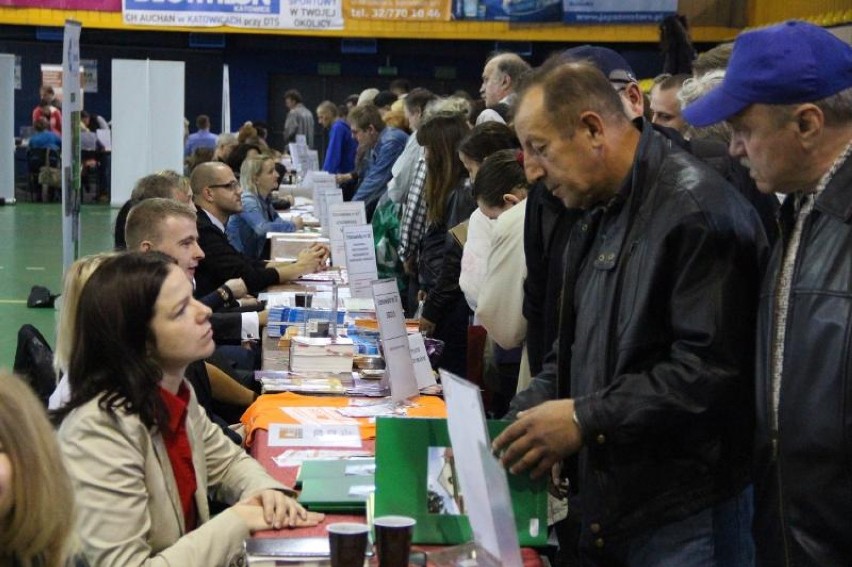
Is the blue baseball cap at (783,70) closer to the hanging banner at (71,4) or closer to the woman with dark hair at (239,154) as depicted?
the woman with dark hair at (239,154)

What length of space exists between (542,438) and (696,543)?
0.33 meters

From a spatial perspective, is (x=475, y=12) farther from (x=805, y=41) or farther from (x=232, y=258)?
(x=805, y=41)

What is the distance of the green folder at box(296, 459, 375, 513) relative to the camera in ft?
8.51

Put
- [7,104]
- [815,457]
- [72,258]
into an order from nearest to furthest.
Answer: [815,457]
[72,258]
[7,104]

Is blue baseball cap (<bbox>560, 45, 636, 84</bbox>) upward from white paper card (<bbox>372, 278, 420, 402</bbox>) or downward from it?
upward

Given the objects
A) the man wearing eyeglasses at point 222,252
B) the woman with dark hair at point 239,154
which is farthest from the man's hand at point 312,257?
the woman with dark hair at point 239,154

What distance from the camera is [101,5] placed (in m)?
20.8

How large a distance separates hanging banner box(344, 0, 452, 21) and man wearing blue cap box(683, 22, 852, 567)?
61.9 ft

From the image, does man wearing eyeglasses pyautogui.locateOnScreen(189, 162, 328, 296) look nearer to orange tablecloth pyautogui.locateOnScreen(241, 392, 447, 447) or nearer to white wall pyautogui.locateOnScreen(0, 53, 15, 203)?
orange tablecloth pyautogui.locateOnScreen(241, 392, 447, 447)

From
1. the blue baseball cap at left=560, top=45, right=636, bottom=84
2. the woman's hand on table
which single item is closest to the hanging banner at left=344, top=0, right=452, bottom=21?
the blue baseball cap at left=560, top=45, right=636, bottom=84

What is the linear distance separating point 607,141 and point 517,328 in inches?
74.8

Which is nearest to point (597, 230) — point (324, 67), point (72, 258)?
point (72, 258)

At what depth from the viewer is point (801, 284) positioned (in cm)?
187

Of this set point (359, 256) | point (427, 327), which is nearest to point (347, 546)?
point (359, 256)
